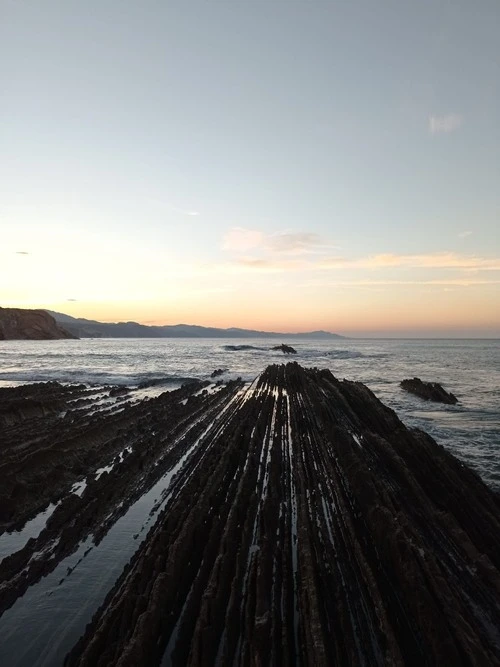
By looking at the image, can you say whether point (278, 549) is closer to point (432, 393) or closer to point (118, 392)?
point (118, 392)

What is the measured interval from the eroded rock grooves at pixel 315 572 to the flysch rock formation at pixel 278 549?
30mm

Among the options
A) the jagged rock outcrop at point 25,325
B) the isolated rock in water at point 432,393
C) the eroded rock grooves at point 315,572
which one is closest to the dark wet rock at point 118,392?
the eroded rock grooves at point 315,572

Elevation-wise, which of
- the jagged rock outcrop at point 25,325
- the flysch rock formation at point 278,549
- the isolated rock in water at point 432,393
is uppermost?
the jagged rock outcrop at point 25,325

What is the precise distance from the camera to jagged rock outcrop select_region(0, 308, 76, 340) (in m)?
162

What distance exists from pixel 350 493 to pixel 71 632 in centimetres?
776

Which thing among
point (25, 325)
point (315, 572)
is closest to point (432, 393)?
point (315, 572)

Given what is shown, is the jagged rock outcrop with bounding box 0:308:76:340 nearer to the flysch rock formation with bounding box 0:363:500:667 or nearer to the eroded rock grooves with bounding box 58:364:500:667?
the flysch rock formation with bounding box 0:363:500:667

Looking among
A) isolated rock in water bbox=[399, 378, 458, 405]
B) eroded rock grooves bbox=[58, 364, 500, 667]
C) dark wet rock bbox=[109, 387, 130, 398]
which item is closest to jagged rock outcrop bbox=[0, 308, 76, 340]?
dark wet rock bbox=[109, 387, 130, 398]

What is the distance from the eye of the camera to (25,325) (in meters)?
169

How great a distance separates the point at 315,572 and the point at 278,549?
1133 millimetres

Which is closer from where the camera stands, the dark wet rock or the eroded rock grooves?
the eroded rock grooves

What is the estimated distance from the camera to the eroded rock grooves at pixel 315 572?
5.71 metres

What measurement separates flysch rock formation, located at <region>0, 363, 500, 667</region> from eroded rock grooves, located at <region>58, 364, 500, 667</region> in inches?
1.2

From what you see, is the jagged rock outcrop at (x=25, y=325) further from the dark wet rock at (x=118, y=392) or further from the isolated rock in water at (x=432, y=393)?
the isolated rock in water at (x=432, y=393)
